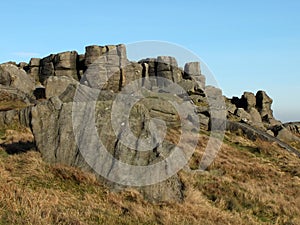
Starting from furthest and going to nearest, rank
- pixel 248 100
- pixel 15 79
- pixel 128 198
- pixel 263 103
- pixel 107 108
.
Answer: pixel 263 103
pixel 248 100
pixel 15 79
pixel 107 108
pixel 128 198

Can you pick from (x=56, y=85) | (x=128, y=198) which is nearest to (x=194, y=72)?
(x=56, y=85)

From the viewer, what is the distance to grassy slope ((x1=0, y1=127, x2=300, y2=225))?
34.7 ft

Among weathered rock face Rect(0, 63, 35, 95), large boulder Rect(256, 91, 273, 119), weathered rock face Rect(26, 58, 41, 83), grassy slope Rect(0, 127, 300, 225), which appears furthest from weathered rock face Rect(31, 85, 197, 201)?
weathered rock face Rect(26, 58, 41, 83)

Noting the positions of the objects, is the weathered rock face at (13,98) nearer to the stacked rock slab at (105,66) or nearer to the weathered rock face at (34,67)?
the stacked rock slab at (105,66)

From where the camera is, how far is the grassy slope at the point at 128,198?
34.7 ft

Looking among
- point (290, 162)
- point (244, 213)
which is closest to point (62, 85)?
point (290, 162)

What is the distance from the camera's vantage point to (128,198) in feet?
44.4

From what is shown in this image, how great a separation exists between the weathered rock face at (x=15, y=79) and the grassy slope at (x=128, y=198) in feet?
95.0

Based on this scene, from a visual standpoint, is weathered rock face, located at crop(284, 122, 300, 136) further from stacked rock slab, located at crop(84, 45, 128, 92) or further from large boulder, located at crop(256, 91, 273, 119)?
stacked rock slab, located at crop(84, 45, 128, 92)

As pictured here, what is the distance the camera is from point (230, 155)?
2777 cm

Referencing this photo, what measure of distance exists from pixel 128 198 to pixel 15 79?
41.7 meters

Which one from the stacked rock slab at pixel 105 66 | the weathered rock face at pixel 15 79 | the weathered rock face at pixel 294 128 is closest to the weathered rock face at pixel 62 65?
the stacked rock slab at pixel 105 66

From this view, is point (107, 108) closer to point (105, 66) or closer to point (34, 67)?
point (105, 66)

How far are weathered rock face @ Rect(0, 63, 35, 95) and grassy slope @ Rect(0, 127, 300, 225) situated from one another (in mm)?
28951
